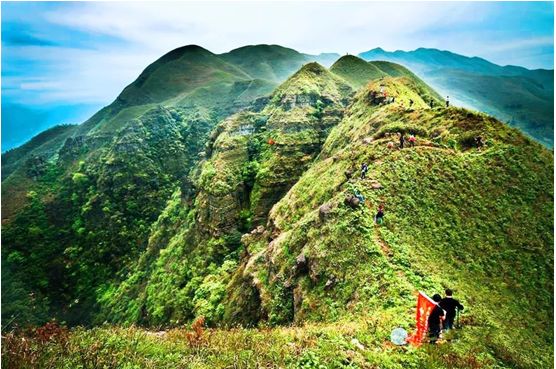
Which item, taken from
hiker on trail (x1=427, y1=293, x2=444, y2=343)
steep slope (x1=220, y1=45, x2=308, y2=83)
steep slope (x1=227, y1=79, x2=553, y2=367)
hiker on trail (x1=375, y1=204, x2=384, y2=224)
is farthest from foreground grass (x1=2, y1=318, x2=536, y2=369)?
steep slope (x1=220, y1=45, x2=308, y2=83)

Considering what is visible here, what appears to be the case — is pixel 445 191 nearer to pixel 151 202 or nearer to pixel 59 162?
pixel 151 202

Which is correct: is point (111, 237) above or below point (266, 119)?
below

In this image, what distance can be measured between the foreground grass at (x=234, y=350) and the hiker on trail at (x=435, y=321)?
0.95ft

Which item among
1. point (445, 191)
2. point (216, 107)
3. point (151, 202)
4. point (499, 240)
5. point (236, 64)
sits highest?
point (236, 64)

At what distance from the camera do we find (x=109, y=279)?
65.4 metres

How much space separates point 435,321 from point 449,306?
650 millimetres

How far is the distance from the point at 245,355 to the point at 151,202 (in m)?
74.6

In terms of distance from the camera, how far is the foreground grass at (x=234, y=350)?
8203 millimetres

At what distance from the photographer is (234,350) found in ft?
30.1

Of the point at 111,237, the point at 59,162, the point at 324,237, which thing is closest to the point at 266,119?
the point at 111,237

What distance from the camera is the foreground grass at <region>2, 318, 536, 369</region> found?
8203 mm

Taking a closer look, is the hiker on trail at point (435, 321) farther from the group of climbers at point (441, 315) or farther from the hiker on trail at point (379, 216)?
the hiker on trail at point (379, 216)

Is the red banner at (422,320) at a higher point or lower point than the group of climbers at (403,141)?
lower

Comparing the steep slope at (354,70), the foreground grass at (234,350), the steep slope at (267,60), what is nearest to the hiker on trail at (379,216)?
the foreground grass at (234,350)
